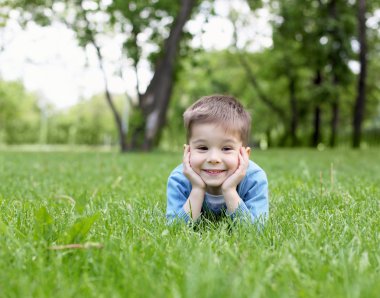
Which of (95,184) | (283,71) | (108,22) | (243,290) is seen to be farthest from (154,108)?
(243,290)

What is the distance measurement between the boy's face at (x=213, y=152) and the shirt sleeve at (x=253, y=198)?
23 cm

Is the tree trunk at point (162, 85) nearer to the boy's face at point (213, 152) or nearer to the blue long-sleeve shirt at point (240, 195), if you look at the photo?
the blue long-sleeve shirt at point (240, 195)

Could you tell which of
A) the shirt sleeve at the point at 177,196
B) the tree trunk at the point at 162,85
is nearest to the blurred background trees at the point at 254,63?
the tree trunk at the point at 162,85

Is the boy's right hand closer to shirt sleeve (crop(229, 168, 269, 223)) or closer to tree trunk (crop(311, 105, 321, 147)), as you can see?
shirt sleeve (crop(229, 168, 269, 223))

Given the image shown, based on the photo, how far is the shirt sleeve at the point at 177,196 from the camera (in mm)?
2973

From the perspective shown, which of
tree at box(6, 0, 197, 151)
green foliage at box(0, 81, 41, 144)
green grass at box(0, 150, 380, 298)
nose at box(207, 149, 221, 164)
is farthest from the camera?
green foliage at box(0, 81, 41, 144)

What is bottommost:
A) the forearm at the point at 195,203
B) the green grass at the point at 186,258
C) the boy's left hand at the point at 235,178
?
the green grass at the point at 186,258

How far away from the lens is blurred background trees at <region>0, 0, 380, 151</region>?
59.9 ft

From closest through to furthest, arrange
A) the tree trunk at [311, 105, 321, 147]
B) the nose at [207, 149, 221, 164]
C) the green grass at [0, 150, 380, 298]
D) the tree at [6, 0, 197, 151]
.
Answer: the green grass at [0, 150, 380, 298] → the nose at [207, 149, 221, 164] → the tree at [6, 0, 197, 151] → the tree trunk at [311, 105, 321, 147]

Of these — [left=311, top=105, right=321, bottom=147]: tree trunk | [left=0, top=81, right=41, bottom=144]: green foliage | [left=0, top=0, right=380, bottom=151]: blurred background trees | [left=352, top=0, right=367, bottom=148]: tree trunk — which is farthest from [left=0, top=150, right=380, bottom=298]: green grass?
[left=0, top=81, right=41, bottom=144]: green foliage

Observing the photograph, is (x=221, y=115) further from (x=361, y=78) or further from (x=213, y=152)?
(x=361, y=78)

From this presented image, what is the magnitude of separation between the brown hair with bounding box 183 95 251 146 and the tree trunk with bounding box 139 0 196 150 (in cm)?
1496

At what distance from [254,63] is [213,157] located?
3376 cm

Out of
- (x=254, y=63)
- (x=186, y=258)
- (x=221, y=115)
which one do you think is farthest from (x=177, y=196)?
(x=254, y=63)
